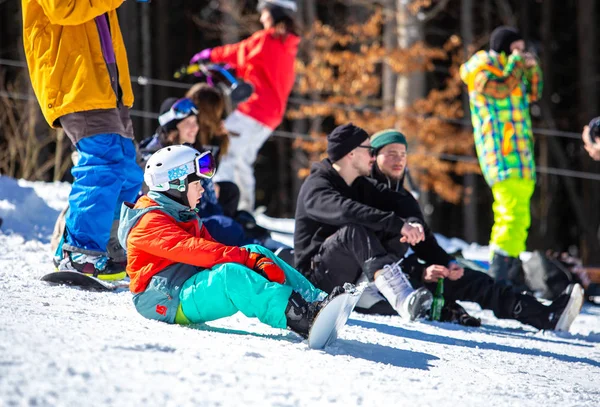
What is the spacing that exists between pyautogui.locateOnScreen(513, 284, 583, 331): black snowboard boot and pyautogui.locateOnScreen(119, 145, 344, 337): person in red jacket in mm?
1785

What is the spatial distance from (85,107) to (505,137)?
3.64 m

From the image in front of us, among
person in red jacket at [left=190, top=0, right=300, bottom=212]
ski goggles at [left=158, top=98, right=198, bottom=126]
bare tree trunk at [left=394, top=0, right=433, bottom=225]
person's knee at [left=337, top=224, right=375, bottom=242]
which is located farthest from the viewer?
bare tree trunk at [left=394, top=0, right=433, bottom=225]

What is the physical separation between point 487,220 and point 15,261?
16530 mm

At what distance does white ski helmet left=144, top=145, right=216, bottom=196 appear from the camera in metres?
3.50

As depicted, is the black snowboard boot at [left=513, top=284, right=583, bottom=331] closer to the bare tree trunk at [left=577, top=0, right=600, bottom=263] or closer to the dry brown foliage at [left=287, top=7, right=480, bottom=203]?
the dry brown foliage at [left=287, top=7, right=480, bottom=203]

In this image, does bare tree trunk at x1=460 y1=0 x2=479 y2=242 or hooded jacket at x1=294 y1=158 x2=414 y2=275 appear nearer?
hooded jacket at x1=294 y1=158 x2=414 y2=275

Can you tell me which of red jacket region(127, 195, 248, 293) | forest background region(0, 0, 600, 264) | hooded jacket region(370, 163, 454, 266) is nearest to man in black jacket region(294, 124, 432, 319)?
hooded jacket region(370, 163, 454, 266)

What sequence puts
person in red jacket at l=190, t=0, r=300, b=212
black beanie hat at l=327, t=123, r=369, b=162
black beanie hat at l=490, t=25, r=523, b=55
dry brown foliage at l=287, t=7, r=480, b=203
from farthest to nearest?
dry brown foliage at l=287, t=7, r=480, b=203
person in red jacket at l=190, t=0, r=300, b=212
black beanie hat at l=490, t=25, r=523, b=55
black beanie hat at l=327, t=123, r=369, b=162

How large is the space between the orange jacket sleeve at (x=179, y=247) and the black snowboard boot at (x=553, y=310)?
7.01 feet

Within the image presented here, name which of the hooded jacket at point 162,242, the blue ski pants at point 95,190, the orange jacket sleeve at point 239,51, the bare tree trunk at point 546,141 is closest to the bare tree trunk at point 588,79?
the bare tree trunk at point 546,141

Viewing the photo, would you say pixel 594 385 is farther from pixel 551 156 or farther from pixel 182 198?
pixel 551 156

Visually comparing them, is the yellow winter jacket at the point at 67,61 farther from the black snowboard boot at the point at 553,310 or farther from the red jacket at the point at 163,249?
the black snowboard boot at the point at 553,310

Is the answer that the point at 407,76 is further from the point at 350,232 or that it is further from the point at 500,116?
the point at 350,232

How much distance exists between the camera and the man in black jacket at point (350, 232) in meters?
4.21
